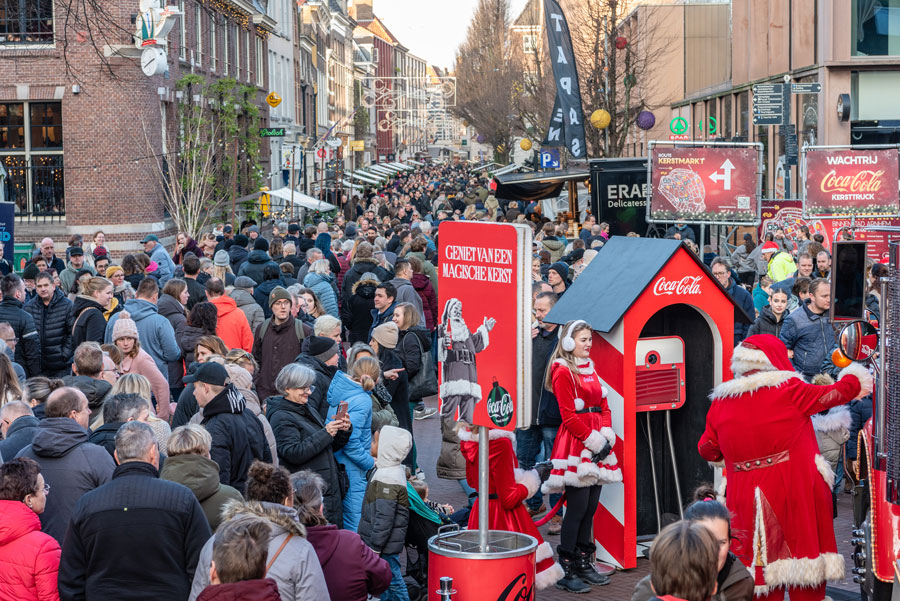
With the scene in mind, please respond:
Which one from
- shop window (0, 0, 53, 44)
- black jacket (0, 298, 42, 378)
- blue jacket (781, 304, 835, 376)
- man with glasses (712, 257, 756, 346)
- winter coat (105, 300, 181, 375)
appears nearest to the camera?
blue jacket (781, 304, 835, 376)

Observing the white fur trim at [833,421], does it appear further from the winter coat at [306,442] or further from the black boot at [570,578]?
the winter coat at [306,442]

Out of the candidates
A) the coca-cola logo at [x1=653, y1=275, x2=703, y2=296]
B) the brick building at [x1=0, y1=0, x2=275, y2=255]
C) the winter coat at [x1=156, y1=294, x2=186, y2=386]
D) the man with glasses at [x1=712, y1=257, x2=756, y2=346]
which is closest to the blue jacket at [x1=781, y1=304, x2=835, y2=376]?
the man with glasses at [x1=712, y1=257, x2=756, y2=346]

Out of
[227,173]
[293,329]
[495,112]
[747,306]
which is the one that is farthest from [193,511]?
[495,112]

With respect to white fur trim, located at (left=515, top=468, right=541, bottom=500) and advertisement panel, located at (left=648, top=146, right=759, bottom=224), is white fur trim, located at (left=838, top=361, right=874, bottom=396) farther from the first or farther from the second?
advertisement panel, located at (left=648, top=146, right=759, bottom=224)

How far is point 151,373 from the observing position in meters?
8.86

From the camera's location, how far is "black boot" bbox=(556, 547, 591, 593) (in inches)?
295

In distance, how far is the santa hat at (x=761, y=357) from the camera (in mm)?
6466

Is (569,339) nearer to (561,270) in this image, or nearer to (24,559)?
(24,559)

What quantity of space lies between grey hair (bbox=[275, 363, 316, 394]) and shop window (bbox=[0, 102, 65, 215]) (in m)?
22.8

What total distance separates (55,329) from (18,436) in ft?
15.6

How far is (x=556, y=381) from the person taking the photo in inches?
292

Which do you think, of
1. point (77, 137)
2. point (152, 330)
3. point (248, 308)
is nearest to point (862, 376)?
point (152, 330)

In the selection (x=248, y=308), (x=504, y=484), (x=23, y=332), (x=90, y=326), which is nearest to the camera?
(x=504, y=484)

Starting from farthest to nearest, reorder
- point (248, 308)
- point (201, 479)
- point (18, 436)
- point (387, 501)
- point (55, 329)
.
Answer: point (248, 308)
point (55, 329)
point (387, 501)
point (18, 436)
point (201, 479)
